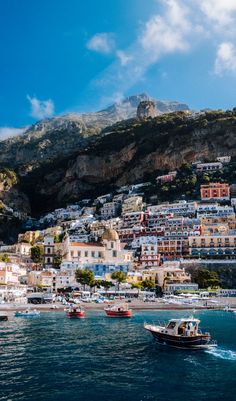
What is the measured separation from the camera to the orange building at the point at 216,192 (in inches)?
4764

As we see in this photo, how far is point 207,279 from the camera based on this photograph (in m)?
83.9

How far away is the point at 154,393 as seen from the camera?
2072 cm

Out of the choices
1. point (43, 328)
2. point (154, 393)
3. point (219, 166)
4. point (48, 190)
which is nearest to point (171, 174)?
point (219, 166)

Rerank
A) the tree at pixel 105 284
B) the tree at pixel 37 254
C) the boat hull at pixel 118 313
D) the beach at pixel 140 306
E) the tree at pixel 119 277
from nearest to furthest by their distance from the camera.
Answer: the boat hull at pixel 118 313
the beach at pixel 140 306
the tree at pixel 119 277
the tree at pixel 105 284
the tree at pixel 37 254

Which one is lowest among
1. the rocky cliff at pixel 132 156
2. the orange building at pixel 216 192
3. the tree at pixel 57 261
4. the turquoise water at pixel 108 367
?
the turquoise water at pixel 108 367

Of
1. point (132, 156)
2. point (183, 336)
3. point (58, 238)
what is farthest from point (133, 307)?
point (132, 156)

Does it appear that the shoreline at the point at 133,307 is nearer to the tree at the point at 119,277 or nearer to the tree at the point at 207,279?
the tree at the point at 207,279

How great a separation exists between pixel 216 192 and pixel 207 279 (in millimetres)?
42396

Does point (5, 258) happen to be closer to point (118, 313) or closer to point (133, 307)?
point (133, 307)

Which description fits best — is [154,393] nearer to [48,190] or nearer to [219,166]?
[219,166]

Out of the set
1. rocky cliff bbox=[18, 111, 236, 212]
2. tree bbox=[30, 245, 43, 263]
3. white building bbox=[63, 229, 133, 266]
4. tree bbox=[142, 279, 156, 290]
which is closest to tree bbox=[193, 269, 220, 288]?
tree bbox=[142, 279, 156, 290]

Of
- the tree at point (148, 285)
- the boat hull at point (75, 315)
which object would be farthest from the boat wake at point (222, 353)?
the tree at point (148, 285)

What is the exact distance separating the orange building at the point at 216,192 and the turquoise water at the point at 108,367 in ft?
269

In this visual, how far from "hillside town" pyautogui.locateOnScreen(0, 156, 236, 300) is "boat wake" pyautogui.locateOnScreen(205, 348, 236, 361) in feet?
161
